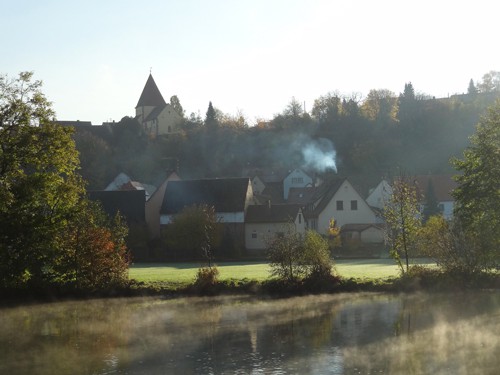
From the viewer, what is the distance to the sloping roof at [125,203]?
7050cm

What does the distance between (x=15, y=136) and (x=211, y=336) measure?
14186 millimetres

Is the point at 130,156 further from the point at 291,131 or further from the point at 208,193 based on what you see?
the point at 208,193

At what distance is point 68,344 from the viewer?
2198cm

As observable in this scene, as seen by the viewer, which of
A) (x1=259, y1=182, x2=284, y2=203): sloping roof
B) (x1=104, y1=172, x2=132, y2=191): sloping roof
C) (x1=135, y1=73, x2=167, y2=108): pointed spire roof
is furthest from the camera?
(x1=135, y1=73, x2=167, y2=108): pointed spire roof

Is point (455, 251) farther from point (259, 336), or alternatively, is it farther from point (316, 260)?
point (259, 336)

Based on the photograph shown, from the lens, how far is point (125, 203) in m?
71.5

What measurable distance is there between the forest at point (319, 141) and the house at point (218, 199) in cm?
2946

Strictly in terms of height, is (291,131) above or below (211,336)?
above

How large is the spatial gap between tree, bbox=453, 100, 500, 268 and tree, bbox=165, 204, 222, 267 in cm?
2799

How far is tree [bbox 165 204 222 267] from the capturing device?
61.0 meters

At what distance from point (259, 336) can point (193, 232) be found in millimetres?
39291

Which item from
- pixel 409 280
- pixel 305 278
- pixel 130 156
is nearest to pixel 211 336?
pixel 305 278

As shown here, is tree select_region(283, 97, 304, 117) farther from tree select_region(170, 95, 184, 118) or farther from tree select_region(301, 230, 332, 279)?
tree select_region(301, 230, 332, 279)

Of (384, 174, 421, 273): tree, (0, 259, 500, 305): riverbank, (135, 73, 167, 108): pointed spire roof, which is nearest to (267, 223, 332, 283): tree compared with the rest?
(0, 259, 500, 305): riverbank
